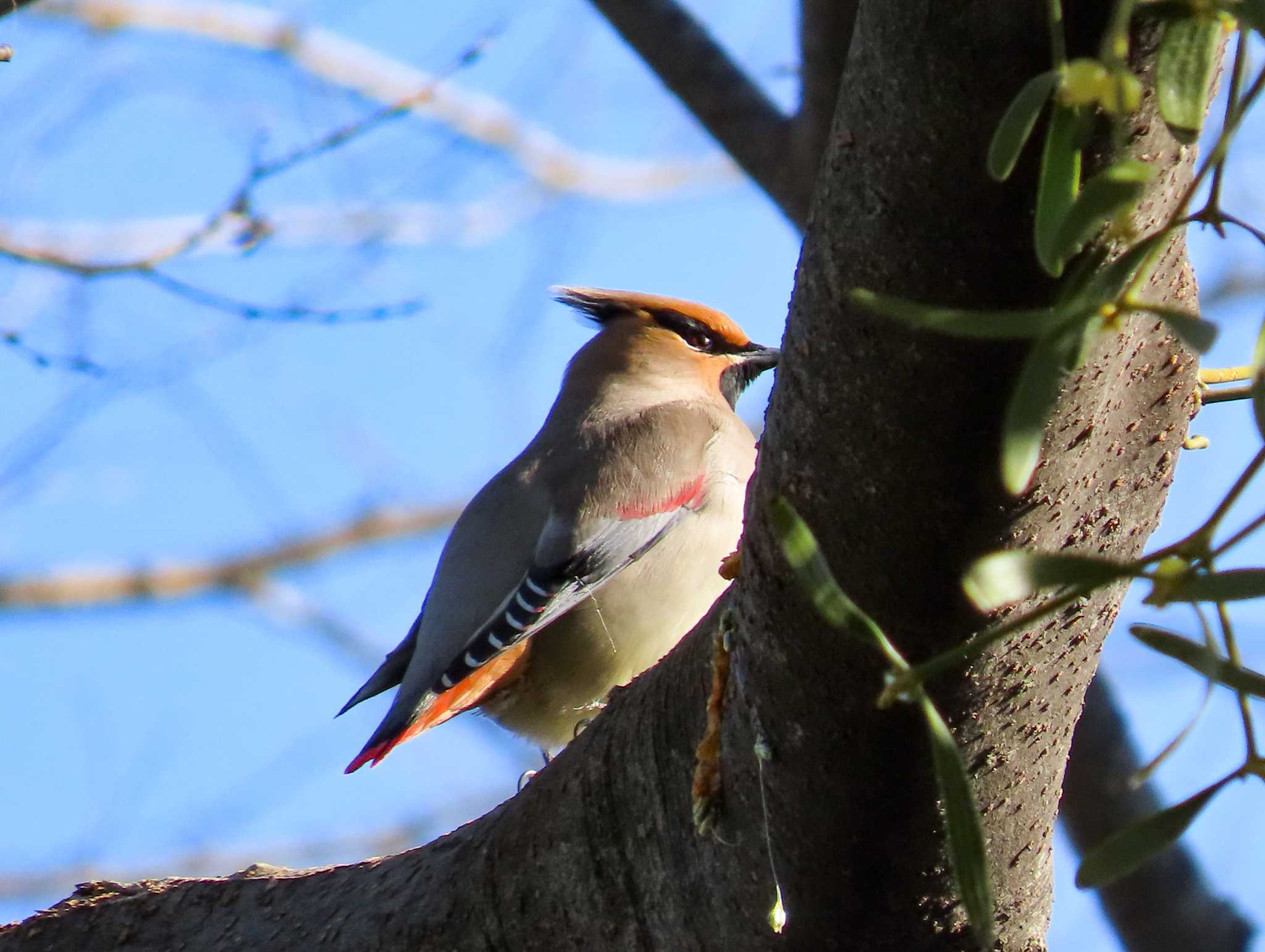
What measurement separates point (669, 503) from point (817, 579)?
327 centimetres

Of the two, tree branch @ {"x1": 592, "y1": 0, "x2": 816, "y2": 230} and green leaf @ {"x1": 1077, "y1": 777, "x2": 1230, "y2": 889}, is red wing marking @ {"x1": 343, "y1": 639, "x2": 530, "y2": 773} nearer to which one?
tree branch @ {"x1": 592, "y1": 0, "x2": 816, "y2": 230}

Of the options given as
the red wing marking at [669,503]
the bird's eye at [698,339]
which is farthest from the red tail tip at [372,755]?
the bird's eye at [698,339]

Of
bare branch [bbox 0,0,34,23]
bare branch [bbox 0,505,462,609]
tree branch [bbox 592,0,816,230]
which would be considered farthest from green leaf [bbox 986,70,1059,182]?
bare branch [bbox 0,505,462,609]

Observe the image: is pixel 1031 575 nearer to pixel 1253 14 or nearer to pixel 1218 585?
pixel 1218 585

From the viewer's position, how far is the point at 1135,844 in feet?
3.19

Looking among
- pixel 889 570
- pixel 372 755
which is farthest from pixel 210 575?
pixel 889 570

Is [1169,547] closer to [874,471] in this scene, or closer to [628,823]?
[874,471]

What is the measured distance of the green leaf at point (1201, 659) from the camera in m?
0.92

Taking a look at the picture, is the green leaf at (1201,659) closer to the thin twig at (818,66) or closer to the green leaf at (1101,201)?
the green leaf at (1101,201)

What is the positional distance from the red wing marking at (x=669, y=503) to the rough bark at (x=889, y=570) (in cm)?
189

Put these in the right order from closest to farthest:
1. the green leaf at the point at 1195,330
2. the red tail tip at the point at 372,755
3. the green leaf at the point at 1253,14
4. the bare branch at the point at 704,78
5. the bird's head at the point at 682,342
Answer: the green leaf at the point at 1195,330 → the green leaf at the point at 1253,14 → the red tail tip at the point at 372,755 → the bare branch at the point at 704,78 → the bird's head at the point at 682,342

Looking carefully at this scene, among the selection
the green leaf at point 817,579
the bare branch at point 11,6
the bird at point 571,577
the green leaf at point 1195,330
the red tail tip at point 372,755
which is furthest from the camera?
the bird at point 571,577

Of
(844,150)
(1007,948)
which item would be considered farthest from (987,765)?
(844,150)

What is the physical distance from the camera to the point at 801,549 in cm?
108
